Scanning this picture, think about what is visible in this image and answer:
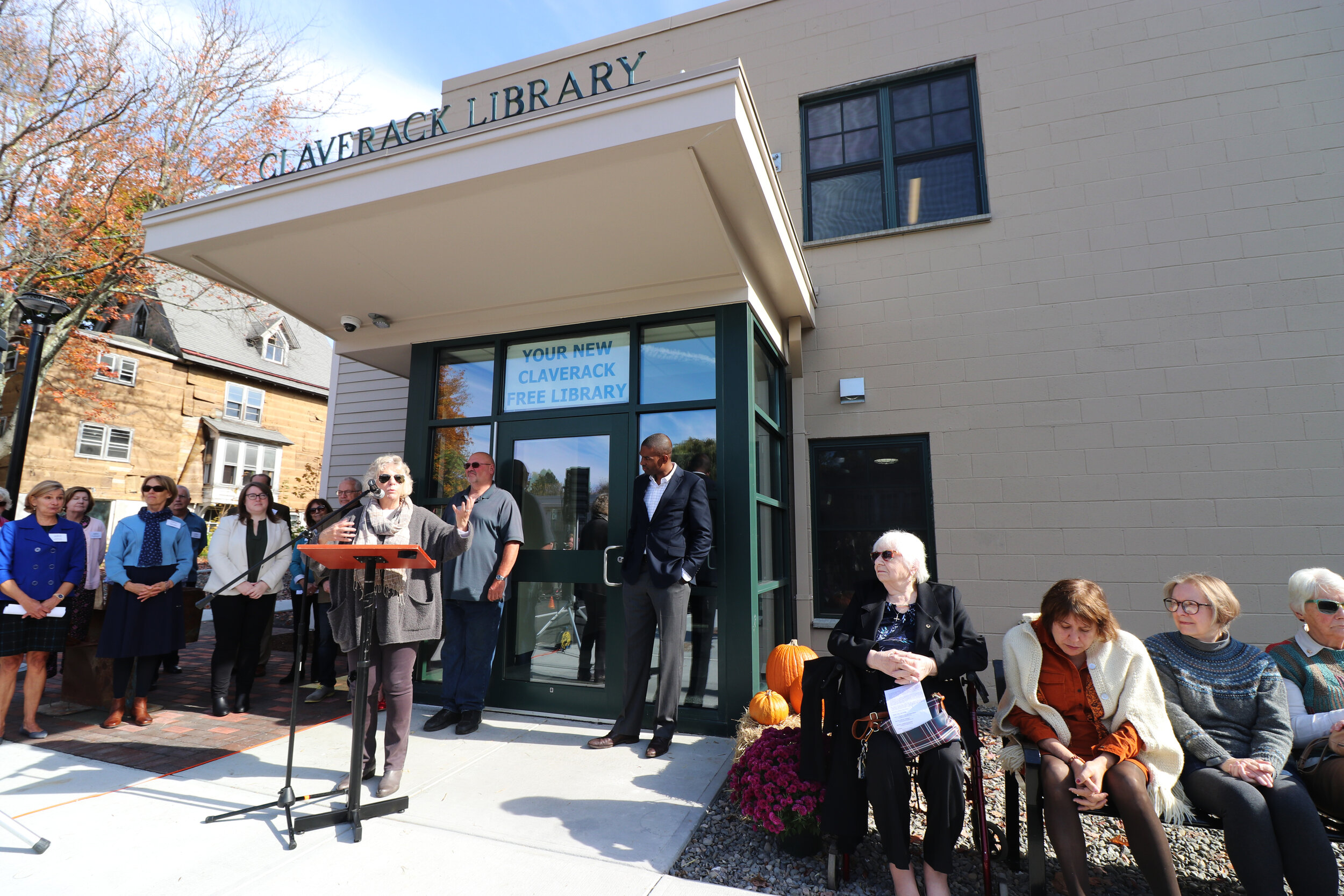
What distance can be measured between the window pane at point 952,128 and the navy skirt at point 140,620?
21.5ft

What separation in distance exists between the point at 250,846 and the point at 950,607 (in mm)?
2864

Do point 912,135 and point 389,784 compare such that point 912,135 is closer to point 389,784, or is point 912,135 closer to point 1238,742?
point 1238,742

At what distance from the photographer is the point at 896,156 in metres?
5.48

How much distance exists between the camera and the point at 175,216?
3773 mm

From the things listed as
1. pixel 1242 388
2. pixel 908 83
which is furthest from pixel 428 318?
pixel 1242 388

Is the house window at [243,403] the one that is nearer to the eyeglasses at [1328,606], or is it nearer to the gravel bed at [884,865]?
the gravel bed at [884,865]

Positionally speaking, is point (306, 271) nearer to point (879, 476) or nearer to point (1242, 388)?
point (879, 476)

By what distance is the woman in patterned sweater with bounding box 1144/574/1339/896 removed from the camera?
2.04 metres

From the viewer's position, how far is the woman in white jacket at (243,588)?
14.0 feet

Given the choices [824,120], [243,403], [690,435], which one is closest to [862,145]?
[824,120]

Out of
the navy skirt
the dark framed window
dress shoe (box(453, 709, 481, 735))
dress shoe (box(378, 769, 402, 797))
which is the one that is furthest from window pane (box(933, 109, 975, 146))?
the navy skirt

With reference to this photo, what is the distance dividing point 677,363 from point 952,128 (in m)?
3.27

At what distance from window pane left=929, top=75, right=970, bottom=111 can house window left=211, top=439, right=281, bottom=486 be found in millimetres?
20341

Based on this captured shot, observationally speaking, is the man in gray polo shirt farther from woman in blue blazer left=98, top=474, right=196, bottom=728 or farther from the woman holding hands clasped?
the woman holding hands clasped
